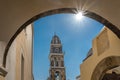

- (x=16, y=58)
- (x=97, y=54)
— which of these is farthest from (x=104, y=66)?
(x=16, y=58)

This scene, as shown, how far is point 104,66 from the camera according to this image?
693cm

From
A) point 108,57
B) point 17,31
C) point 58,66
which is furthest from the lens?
point 58,66

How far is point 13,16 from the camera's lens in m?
3.52

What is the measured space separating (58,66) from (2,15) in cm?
2359

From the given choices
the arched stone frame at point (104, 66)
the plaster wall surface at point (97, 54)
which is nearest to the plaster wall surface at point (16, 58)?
the plaster wall surface at point (97, 54)

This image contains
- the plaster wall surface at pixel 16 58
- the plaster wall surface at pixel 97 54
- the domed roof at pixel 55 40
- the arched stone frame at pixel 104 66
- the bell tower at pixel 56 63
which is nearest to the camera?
the plaster wall surface at pixel 16 58

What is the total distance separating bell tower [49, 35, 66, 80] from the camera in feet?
85.9

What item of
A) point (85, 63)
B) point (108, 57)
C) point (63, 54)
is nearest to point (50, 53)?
point (63, 54)

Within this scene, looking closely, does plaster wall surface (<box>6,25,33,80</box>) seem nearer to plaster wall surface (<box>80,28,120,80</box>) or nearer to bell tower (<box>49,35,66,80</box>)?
plaster wall surface (<box>80,28,120,80</box>)

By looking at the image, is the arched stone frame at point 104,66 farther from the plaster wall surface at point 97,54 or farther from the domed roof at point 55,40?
the domed roof at point 55,40

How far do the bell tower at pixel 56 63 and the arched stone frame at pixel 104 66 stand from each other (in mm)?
18134

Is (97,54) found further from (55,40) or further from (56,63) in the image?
(55,40)

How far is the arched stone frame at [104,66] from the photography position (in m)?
6.32

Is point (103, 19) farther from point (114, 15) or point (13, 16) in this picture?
point (13, 16)
